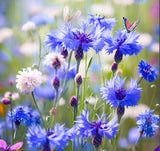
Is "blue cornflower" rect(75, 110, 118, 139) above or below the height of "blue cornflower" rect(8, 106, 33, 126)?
below

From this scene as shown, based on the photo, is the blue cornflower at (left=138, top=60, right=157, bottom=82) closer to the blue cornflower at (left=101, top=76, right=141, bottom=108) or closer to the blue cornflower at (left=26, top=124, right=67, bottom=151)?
the blue cornflower at (left=101, top=76, right=141, bottom=108)

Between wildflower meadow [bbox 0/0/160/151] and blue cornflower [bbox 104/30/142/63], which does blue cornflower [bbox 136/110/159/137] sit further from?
blue cornflower [bbox 104/30/142/63]

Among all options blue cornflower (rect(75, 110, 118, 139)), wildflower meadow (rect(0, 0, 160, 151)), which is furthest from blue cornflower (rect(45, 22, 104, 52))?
blue cornflower (rect(75, 110, 118, 139))

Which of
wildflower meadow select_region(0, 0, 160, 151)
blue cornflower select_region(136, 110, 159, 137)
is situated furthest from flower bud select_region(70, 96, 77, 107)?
blue cornflower select_region(136, 110, 159, 137)

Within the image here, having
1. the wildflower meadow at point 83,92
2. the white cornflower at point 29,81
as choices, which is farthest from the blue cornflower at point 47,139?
the white cornflower at point 29,81

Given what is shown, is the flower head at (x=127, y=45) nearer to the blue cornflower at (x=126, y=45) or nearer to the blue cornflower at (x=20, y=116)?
the blue cornflower at (x=126, y=45)

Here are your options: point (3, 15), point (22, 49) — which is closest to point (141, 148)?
point (22, 49)

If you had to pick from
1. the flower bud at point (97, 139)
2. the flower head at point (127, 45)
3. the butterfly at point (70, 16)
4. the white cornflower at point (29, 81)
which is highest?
the butterfly at point (70, 16)

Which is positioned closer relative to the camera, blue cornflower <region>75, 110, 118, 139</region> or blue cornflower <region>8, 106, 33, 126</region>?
blue cornflower <region>75, 110, 118, 139</region>

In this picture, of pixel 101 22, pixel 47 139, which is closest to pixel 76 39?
pixel 101 22

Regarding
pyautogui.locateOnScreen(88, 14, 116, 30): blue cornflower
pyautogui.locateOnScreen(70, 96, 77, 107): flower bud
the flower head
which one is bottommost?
pyautogui.locateOnScreen(70, 96, 77, 107): flower bud
